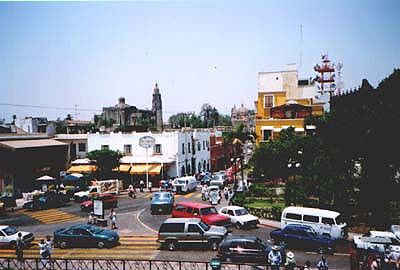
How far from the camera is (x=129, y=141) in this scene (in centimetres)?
5872

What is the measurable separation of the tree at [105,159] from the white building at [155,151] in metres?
2.73

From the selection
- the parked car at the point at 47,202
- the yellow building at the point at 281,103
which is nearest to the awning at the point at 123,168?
the parked car at the point at 47,202

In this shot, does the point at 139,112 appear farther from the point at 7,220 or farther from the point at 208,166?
the point at 7,220

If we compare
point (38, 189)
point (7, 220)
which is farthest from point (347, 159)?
point (38, 189)

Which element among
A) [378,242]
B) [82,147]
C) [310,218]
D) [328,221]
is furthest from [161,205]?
[82,147]

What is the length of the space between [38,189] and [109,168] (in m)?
9.74

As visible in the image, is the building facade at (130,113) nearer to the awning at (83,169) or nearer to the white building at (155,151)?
the white building at (155,151)

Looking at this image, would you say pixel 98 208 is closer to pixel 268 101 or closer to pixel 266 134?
pixel 266 134

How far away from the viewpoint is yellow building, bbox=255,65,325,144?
180 feet

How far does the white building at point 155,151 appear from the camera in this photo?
5603cm

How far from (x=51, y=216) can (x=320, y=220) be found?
24559 mm

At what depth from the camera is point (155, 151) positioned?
5766cm

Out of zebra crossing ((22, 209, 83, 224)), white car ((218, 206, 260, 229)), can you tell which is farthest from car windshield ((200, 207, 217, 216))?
zebra crossing ((22, 209, 83, 224))

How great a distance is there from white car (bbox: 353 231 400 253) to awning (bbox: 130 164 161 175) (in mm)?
35191
